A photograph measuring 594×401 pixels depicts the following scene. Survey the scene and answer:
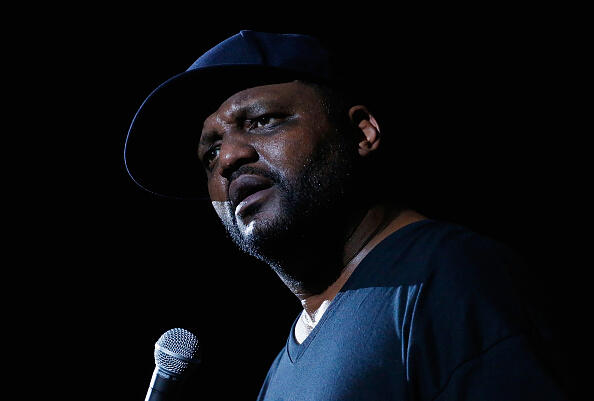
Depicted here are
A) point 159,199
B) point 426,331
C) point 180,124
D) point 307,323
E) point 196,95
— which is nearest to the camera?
point 426,331

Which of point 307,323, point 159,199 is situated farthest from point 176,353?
point 159,199

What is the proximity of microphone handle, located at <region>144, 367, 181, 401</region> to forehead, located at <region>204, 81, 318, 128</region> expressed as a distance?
0.77 meters

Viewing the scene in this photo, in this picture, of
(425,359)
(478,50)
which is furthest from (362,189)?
(478,50)

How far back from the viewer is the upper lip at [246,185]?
55.1 inches

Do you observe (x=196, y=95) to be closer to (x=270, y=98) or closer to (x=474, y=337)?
(x=270, y=98)

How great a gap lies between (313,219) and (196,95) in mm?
613

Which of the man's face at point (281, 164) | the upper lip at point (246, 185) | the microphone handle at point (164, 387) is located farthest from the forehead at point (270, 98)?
the microphone handle at point (164, 387)

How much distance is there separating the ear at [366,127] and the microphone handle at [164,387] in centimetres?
83

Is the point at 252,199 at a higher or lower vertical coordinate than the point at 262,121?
lower

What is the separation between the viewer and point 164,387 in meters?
1.27

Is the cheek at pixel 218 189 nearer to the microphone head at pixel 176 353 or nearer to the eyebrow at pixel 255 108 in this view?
the eyebrow at pixel 255 108

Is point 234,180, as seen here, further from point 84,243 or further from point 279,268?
point 84,243

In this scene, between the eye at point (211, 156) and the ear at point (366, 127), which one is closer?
the ear at point (366, 127)

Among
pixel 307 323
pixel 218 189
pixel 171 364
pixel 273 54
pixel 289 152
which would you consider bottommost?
pixel 307 323
